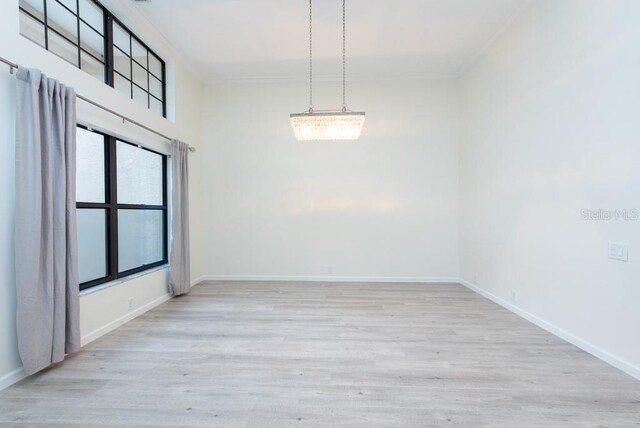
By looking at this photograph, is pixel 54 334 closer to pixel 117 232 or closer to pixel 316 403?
pixel 117 232

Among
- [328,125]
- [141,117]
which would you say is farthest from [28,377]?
[328,125]

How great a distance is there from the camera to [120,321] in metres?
3.19

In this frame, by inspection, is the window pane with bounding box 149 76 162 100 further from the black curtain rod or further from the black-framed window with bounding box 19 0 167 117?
the black curtain rod

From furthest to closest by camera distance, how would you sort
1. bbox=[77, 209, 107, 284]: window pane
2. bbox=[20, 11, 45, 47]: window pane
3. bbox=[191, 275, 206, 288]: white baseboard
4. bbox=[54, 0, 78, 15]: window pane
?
bbox=[191, 275, 206, 288]: white baseboard → bbox=[77, 209, 107, 284]: window pane → bbox=[54, 0, 78, 15]: window pane → bbox=[20, 11, 45, 47]: window pane

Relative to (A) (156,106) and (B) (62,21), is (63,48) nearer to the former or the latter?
(B) (62,21)

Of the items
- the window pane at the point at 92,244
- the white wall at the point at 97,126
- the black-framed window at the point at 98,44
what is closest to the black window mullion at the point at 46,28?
the black-framed window at the point at 98,44

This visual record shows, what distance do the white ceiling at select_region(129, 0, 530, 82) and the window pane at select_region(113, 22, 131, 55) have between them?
31cm

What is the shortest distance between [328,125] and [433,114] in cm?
276

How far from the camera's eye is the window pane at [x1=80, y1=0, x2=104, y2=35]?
2.96 metres

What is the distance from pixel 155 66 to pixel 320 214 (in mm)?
3232

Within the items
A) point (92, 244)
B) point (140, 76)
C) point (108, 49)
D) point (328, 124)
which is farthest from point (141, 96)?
point (328, 124)

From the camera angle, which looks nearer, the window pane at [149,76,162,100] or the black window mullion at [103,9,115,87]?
the black window mullion at [103,9,115,87]

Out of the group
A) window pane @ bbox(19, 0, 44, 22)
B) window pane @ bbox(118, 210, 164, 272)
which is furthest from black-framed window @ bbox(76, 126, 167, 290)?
window pane @ bbox(19, 0, 44, 22)

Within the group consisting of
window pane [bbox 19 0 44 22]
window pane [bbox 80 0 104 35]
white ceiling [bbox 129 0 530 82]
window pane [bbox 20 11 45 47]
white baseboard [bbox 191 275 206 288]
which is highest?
white ceiling [bbox 129 0 530 82]
